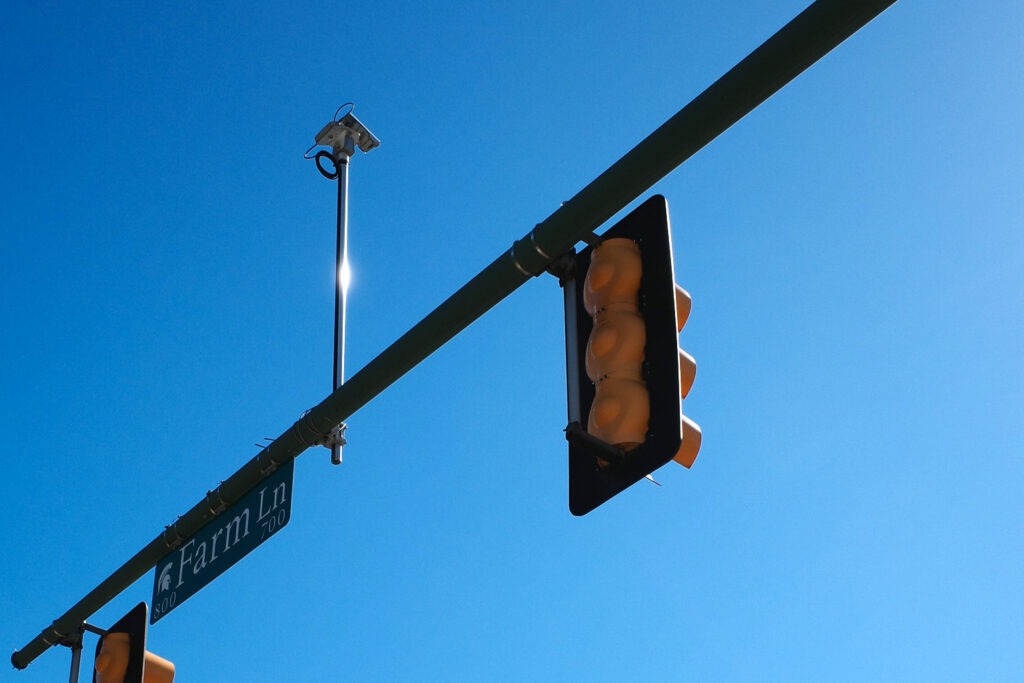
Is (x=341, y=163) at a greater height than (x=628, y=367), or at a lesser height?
greater

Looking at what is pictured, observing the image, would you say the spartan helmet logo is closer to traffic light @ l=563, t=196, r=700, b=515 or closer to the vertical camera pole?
the vertical camera pole

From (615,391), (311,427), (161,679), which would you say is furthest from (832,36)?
(161,679)

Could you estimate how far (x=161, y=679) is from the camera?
7.96 metres

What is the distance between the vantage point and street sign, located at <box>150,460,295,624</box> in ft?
23.4

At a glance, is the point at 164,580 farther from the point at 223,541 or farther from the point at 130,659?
the point at 223,541

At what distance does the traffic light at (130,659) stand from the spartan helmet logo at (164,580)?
0.24 meters

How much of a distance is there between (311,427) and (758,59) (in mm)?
3585

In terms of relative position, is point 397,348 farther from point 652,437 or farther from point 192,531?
point 192,531

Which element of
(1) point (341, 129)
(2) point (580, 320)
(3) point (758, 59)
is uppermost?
(1) point (341, 129)

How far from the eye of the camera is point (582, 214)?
16.8ft

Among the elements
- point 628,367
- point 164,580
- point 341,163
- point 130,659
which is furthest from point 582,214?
point 130,659

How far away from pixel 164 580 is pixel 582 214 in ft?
14.5

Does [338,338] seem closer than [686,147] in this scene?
No

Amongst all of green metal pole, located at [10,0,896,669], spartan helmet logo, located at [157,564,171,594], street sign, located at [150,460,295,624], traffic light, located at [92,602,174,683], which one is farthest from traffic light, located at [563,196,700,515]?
traffic light, located at [92,602,174,683]
